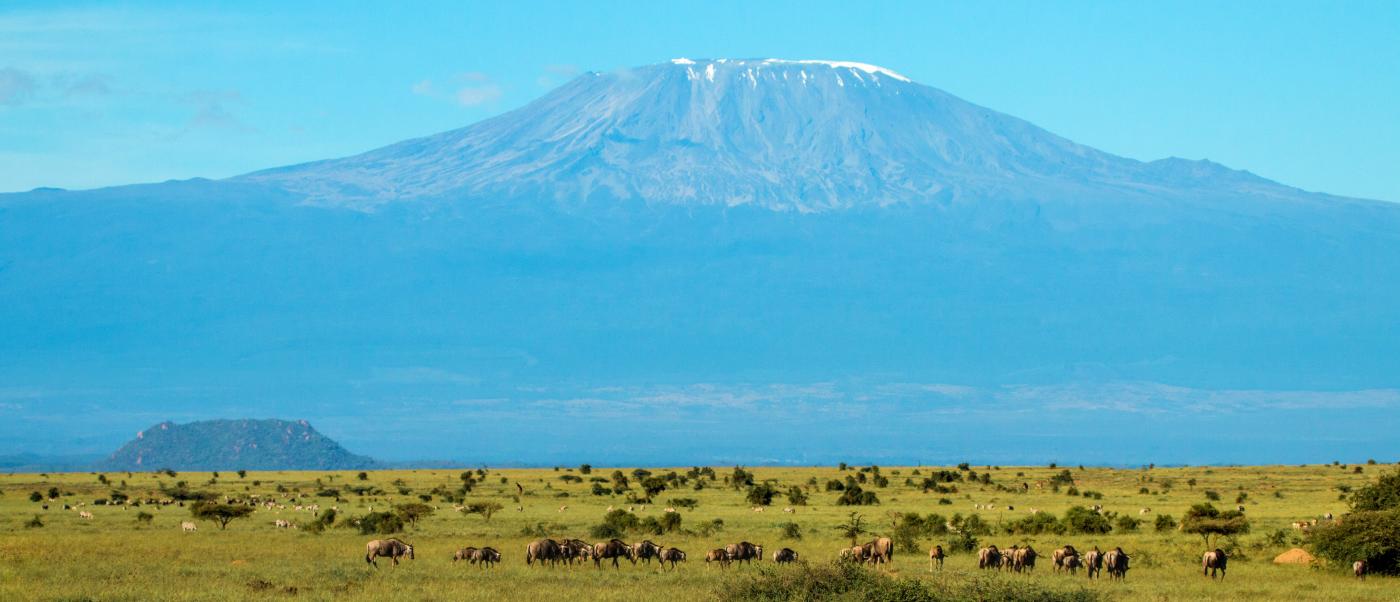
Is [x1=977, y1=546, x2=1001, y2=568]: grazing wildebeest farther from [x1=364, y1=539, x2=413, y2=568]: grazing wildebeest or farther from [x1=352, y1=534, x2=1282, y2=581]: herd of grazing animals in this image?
[x1=364, y1=539, x2=413, y2=568]: grazing wildebeest

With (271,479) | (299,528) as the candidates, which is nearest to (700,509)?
(299,528)

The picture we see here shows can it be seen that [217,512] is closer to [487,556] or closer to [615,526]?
[615,526]

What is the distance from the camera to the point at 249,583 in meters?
32.0

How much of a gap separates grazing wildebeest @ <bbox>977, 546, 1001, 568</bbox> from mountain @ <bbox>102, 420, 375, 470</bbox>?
130 m

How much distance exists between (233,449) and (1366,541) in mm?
144132

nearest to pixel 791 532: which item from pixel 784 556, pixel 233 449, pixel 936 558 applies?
pixel 936 558

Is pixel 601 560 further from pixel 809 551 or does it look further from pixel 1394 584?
pixel 1394 584

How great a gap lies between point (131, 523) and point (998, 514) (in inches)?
1079

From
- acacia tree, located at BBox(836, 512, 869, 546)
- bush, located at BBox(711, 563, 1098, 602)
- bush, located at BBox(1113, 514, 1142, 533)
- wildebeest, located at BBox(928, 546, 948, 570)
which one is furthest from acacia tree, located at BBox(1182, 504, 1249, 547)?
bush, located at BBox(711, 563, 1098, 602)

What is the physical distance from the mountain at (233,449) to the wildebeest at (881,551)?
12809cm

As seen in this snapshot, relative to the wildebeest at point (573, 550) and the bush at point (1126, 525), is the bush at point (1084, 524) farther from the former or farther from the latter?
the wildebeest at point (573, 550)

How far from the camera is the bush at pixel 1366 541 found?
3475 centimetres

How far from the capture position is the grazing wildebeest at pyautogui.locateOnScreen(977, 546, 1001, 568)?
3484 centimetres

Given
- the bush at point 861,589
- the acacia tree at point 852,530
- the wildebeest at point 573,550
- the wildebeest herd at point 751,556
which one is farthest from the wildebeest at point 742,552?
the bush at point 861,589
